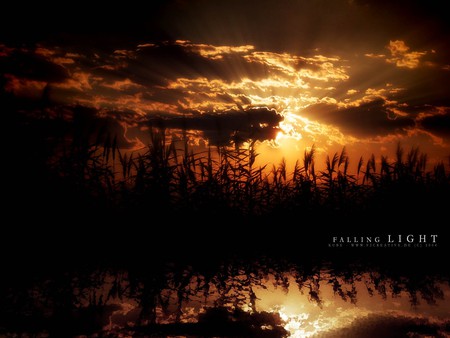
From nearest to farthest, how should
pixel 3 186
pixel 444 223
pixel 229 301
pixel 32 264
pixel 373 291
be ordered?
pixel 229 301 < pixel 373 291 < pixel 32 264 < pixel 3 186 < pixel 444 223

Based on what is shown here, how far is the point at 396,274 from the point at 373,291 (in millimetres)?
1653

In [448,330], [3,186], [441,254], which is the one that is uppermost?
[3,186]

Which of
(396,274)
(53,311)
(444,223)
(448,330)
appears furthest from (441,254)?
(53,311)

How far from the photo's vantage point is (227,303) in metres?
5.84

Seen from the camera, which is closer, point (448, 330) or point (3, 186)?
point (448, 330)

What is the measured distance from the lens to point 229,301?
5.95 meters

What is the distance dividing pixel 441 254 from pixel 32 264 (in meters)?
10.4

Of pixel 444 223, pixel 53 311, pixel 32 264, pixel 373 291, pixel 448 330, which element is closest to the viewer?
pixel 448 330

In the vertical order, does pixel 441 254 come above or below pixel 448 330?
above

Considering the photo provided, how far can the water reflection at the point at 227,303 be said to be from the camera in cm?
477

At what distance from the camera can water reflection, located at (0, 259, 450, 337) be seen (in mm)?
4771

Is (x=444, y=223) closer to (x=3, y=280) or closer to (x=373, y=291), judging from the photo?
(x=373, y=291)

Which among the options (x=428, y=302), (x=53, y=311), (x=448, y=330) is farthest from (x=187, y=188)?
(x=448, y=330)

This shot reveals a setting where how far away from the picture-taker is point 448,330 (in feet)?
15.6
